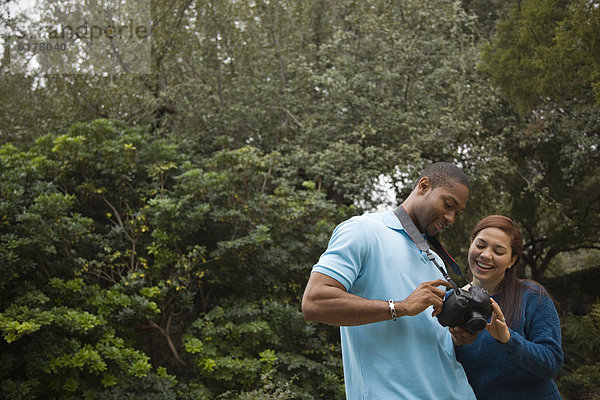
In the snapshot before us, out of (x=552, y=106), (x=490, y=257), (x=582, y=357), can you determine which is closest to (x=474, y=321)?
(x=490, y=257)

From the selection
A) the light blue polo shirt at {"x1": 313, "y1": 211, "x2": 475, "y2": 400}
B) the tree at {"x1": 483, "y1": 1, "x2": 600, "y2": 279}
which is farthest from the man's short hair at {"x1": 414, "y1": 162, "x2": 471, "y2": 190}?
the tree at {"x1": 483, "y1": 1, "x2": 600, "y2": 279}

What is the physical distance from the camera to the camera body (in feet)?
6.68

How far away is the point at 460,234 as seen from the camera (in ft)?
41.4

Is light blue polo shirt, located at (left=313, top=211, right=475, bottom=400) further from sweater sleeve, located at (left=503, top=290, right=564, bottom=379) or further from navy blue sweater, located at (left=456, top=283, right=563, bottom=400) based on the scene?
navy blue sweater, located at (left=456, top=283, right=563, bottom=400)

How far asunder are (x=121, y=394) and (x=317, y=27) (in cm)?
825

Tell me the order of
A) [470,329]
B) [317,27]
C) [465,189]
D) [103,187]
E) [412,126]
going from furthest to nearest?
[317,27], [412,126], [103,187], [465,189], [470,329]

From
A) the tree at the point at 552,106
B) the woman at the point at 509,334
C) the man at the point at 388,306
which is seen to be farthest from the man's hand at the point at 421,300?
the tree at the point at 552,106

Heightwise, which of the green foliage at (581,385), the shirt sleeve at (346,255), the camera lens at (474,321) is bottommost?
the green foliage at (581,385)

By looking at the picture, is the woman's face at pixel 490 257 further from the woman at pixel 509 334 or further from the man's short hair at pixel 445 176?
the man's short hair at pixel 445 176

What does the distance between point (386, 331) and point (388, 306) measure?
184 millimetres

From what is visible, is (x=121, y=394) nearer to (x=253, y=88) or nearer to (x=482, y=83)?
(x=253, y=88)

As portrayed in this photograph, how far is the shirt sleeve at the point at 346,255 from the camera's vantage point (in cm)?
188

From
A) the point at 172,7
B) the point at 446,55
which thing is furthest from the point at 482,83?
the point at 172,7

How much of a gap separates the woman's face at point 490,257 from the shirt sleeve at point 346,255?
986mm
